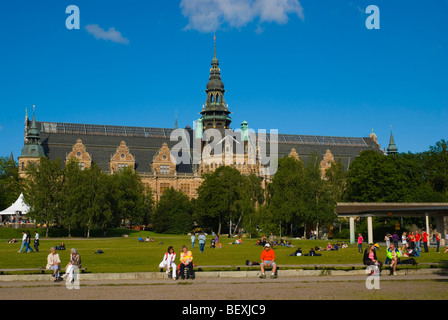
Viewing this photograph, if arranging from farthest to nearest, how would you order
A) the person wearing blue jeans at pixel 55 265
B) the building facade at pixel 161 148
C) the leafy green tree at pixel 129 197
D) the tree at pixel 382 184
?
the building facade at pixel 161 148 < the leafy green tree at pixel 129 197 < the tree at pixel 382 184 < the person wearing blue jeans at pixel 55 265

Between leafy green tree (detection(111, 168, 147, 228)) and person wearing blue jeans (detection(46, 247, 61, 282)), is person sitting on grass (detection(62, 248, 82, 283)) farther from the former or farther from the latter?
leafy green tree (detection(111, 168, 147, 228))

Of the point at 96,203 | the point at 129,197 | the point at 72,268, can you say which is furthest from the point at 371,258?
the point at 129,197

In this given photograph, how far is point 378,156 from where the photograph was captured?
8119 cm

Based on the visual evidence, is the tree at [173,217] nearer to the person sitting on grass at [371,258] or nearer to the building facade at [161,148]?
the building facade at [161,148]

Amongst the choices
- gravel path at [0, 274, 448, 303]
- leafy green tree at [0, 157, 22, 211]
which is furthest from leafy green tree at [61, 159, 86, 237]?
gravel path at [0, 274, 448, 303]

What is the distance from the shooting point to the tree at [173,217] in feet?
278

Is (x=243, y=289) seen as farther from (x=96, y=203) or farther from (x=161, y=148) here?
(x=161, y=148)

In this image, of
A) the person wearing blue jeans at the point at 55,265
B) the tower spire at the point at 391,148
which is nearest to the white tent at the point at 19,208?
the person wearing blue jeans at the point at 55,265

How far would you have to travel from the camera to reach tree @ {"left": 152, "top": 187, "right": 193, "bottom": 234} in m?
84.9

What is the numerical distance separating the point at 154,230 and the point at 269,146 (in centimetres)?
4724

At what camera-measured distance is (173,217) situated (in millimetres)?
85312
